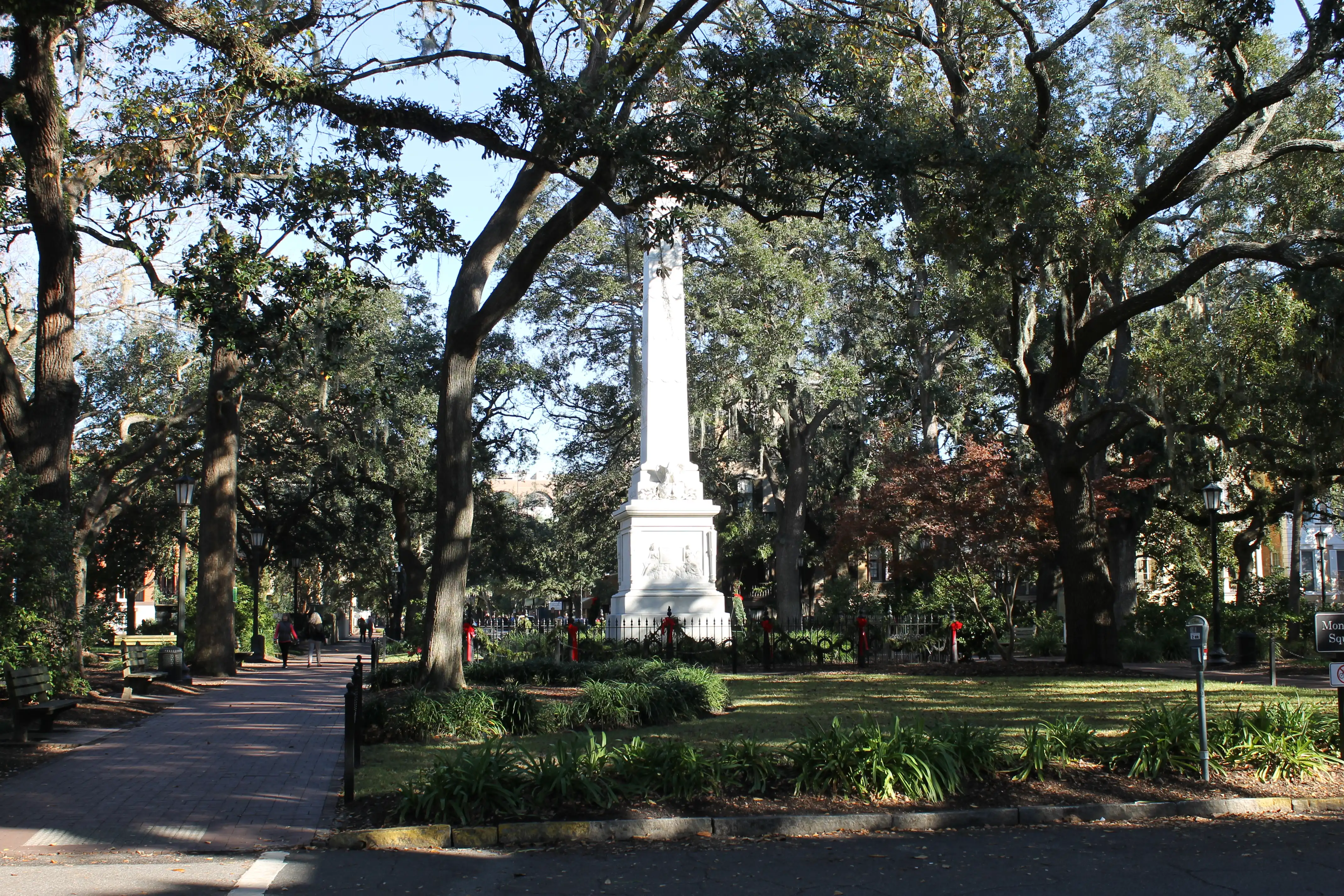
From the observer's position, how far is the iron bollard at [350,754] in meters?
9.08

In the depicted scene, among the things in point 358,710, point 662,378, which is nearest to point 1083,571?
point 662,378

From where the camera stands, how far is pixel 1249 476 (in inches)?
1261

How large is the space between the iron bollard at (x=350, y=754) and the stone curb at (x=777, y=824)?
0.71 m

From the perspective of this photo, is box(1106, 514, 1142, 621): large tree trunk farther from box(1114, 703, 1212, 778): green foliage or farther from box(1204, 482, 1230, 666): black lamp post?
box(1114, 703, 1212, 778): green foliage

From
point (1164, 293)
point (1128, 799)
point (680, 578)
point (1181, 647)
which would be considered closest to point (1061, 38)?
point (1164, 293)

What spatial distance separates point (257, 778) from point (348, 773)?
2189 mm

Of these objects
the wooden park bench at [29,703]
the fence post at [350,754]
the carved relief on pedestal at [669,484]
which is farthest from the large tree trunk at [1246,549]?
the wooden park bench at [29,703]

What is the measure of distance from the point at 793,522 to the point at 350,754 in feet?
92.8

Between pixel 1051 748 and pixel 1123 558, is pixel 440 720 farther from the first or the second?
pixel 1123 558

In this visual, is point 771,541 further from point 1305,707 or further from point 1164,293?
point 1305,707

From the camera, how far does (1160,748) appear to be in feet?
33.0

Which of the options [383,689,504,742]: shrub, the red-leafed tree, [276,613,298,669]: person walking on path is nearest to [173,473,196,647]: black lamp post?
[276,613,298,669]: person walking on path

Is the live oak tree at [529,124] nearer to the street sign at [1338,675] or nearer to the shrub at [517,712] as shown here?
the shrub at [517,712]

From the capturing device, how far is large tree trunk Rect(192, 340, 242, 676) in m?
24.5
